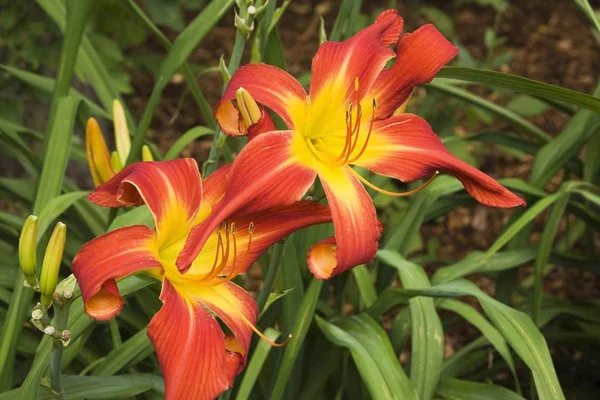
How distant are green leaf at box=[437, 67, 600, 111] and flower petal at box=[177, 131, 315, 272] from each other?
19.1 inches

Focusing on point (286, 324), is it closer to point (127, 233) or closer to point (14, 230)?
point (14, 230)

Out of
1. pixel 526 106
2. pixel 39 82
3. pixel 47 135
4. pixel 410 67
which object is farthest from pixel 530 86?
pixel 526 106

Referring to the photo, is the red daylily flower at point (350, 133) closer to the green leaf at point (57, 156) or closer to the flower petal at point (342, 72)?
the flower petal at point (342, 72)

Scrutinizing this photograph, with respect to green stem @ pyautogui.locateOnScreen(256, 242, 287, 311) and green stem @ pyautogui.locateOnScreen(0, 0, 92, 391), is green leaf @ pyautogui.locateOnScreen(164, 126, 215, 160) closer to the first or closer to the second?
green stem @ pyautogui.locateOnScreen(0, 0, 92, 391)

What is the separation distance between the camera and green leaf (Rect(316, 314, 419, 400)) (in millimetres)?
1532

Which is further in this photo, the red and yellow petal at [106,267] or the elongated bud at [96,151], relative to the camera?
the elongated bud at [96,151]

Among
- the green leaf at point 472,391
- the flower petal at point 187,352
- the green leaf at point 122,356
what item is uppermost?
the flower petal at point 187,352

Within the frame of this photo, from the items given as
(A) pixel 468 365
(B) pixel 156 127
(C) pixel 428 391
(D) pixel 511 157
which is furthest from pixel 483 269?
(B) pixel 156 127

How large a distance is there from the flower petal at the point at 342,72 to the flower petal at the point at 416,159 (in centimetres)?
6

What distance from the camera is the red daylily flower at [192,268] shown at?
1.03m

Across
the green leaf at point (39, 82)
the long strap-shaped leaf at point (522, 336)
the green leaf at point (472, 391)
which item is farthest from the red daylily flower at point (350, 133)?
the green leaf at point (39, 82)

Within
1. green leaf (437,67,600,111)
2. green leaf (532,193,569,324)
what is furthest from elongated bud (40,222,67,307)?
green leaf (532,193,569,324)

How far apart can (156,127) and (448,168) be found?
2563mm

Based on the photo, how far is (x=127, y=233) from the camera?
3.57ft
